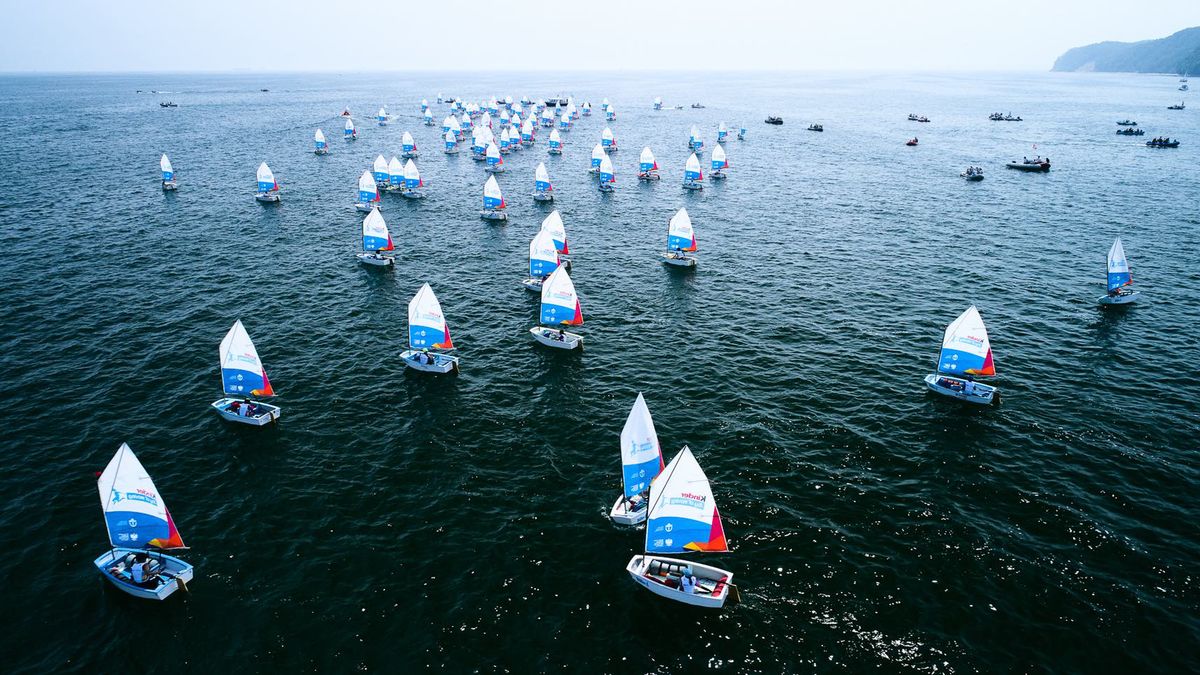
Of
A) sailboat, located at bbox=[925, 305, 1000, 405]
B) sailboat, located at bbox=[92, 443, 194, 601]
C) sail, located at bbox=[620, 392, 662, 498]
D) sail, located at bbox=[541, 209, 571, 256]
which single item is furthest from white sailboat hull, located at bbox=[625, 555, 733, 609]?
sail, located at bbox=[541, 209, 571, 256]

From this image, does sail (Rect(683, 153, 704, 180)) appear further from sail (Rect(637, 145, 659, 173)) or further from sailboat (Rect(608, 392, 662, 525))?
sailboat (Rect(608, 392, 662, 525))

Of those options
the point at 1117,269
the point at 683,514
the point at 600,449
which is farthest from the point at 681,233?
the point at 683,514

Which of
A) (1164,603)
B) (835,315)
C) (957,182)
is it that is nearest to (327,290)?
(835,315)

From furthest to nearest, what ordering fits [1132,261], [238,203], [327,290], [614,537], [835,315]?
[238,203] < [1132,261] < [327,290] < [835,315] < [614,537]

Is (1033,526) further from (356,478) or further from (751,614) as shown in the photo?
(356,478)

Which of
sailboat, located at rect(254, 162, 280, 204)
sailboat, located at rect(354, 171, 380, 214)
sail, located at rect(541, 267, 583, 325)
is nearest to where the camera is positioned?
sail, located at rect(541, 267, 583, 325)
